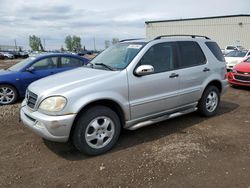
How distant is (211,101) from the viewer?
18.8ft

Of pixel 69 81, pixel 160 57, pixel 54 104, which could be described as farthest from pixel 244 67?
pixel 54 104

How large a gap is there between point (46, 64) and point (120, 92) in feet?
15.2

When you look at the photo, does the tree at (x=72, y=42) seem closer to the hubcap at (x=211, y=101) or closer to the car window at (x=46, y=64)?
the car window at (x=46, y=64)

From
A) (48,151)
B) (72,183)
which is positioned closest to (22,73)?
(48,151)

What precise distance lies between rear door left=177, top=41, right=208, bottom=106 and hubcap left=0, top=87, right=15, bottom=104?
5.08 metres

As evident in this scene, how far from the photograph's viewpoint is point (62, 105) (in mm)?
3533

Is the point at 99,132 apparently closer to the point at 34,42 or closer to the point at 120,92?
the point at 120,92

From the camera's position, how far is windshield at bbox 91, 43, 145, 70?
171 inches

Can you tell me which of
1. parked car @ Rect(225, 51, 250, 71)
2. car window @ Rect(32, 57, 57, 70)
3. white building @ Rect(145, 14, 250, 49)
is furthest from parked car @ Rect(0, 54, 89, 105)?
white building @ Rect(145, 14, 250, 49)

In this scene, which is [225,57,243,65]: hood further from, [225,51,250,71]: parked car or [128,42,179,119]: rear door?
[128,42,179,119]: rear door

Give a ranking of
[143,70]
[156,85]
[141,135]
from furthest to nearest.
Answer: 1. [141,135]
2. [156,85]
3. [143,70]

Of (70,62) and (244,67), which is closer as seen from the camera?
(70,62)

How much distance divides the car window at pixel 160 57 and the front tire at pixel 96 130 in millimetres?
1095

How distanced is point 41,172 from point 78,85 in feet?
4.33
